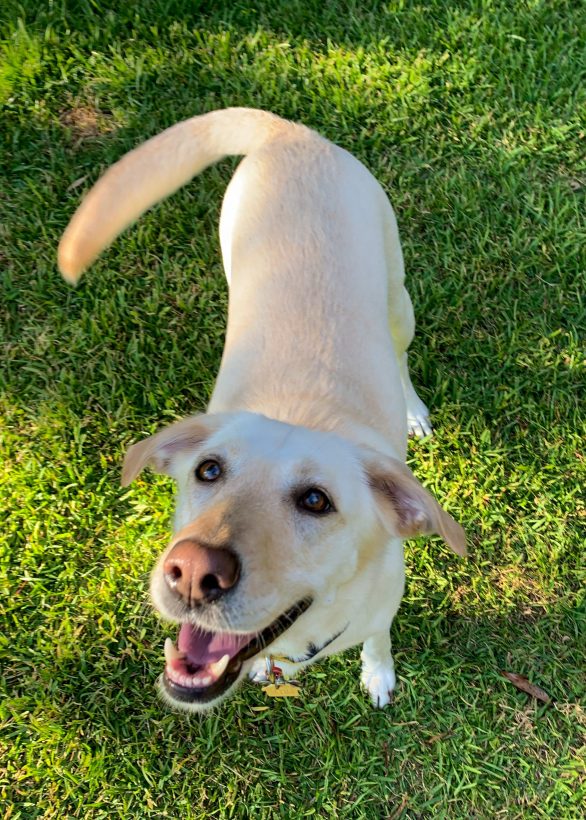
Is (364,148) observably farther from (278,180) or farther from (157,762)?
(157,762)

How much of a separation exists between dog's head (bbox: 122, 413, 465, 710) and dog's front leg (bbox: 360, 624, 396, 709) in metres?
0.99

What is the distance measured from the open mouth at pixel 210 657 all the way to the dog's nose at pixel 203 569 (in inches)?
11.9

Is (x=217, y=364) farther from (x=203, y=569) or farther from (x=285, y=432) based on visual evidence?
(x=203, y=569)

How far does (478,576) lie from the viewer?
342 centimetres

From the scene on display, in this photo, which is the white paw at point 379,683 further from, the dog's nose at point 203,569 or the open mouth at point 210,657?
the dog's nose at point 203,569

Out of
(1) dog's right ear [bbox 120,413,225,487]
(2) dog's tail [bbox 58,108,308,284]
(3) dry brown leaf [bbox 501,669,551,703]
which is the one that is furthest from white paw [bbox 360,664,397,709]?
(2) dog's tail [bbox 58,108,308,284]

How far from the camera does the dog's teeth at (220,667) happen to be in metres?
1.98

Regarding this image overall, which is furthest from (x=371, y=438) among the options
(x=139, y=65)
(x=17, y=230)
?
(x=139, y=65)

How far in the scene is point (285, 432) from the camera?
6.88ft

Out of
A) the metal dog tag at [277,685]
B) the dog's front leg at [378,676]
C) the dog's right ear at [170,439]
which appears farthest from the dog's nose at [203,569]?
the dog's front leg at [378,676]

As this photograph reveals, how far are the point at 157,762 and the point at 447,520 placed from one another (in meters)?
1.94

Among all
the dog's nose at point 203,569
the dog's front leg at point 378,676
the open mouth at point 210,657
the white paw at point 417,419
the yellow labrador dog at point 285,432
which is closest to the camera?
the dog's nose at point 203,569

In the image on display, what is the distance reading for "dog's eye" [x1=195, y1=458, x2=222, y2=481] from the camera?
2.05m

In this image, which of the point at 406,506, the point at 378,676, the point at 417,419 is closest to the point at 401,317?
the point at 417,419
